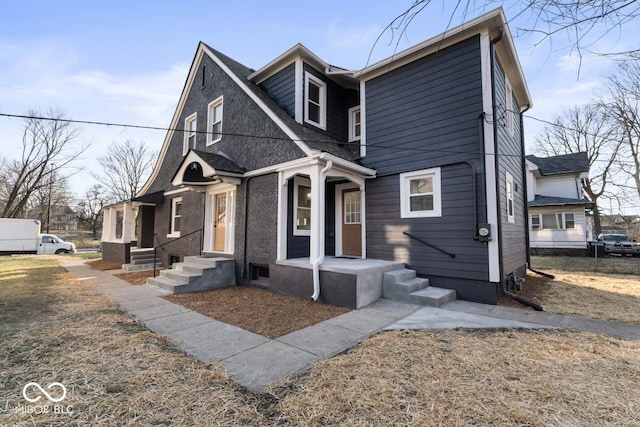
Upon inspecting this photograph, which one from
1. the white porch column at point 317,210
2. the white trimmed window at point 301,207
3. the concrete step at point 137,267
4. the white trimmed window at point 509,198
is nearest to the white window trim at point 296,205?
the white trimmed window at point 301,207

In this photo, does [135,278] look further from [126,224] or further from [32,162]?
[32,162]

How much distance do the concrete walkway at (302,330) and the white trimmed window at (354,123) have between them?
223 inches

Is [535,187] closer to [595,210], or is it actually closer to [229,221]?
[595,210]

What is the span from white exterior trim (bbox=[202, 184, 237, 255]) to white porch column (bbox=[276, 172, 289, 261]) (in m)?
2.00

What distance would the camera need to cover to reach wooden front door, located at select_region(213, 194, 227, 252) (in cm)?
883

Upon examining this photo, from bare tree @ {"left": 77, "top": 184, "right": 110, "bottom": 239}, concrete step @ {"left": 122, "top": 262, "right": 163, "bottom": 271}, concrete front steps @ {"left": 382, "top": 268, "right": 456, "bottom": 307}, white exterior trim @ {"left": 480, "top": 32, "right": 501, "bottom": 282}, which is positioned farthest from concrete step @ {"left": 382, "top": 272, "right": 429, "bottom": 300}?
bare tree @ {"left": 77, "top": 184, "right": 110, "bottom": 239}

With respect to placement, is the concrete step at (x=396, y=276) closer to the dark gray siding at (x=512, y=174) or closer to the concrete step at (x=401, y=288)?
the concrete step at (x=401, y=288)

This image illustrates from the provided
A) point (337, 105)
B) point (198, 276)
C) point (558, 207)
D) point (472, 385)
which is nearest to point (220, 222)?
point (198, 276)

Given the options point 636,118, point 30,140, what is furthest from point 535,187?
point 30,140

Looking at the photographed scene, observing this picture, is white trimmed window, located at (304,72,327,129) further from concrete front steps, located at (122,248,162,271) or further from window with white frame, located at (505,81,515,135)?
concrete front steps, located at (122,248,162,271)

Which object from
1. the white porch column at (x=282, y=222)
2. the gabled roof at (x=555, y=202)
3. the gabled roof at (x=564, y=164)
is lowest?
the white porch column at (x=282, y=222)

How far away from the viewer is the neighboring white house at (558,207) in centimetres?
1636

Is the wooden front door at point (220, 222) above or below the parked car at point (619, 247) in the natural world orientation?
above

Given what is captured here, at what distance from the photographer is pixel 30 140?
26.1 metres
